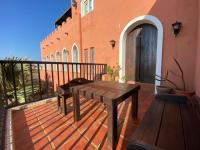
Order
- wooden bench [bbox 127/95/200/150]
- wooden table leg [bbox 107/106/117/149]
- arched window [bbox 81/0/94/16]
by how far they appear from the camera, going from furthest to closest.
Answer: arched window [bbox 81/0/94/16]
wooden table leg [bbox 107/106/117/149]
wooden bench [bbox 127/95/200/150]

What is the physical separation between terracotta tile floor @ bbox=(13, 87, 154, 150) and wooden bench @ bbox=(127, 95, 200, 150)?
0.52 metres

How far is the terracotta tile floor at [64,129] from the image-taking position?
1.36 m

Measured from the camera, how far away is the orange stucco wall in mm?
2857

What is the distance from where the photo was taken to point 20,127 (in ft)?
5.58

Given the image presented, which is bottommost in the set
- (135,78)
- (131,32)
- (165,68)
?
(135,78)

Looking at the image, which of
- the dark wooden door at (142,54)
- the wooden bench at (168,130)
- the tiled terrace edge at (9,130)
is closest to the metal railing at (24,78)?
the tiled terrace edge at (9,130)

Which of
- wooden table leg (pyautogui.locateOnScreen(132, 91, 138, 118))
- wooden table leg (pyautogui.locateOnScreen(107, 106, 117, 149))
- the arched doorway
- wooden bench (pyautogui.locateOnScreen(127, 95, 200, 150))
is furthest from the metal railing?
wooden bench (pyautogui.locateOnScreen(127, 95, 200, 150))

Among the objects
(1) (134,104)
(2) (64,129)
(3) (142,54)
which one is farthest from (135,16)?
(2) (64,129)

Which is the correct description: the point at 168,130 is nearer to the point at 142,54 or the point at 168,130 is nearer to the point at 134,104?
the point at 134,104

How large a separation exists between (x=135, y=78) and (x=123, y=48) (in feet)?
4.15

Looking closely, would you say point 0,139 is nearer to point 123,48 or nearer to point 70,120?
point 70,120

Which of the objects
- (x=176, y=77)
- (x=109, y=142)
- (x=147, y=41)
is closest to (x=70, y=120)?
(x=109, y=142)

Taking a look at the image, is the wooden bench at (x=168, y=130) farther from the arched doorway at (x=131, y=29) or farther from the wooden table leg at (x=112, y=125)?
the arched doorway at (x=131, y=29)

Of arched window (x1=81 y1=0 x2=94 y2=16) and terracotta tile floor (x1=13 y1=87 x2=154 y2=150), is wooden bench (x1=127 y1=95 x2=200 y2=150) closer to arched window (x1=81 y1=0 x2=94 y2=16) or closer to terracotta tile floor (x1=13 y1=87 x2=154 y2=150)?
terracotta tile floor (x1=13 y1=87 x2=154 y2=150)
